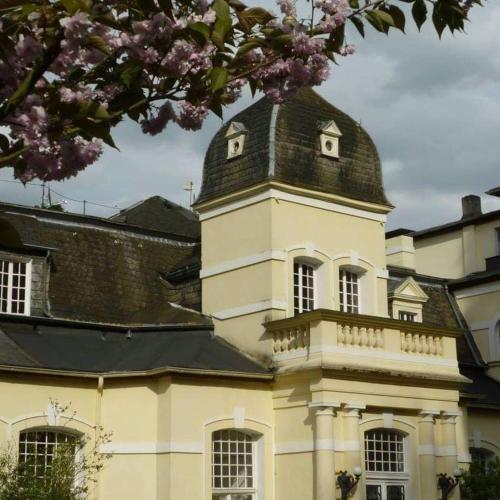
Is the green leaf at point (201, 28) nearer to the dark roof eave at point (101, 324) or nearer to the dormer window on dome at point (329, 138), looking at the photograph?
the dark roof eave at point (101, 324)

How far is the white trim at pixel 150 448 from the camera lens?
2055cm

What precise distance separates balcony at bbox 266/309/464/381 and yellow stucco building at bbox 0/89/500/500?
4 centimetres

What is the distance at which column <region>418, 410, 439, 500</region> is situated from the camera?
2228 centimetres

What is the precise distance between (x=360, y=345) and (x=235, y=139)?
→ 578cm

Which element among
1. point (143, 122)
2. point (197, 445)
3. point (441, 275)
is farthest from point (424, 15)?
point (441, 275)

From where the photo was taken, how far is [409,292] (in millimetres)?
27859

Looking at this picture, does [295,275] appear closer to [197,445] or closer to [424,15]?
[197,445]

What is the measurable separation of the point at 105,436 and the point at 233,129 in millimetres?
7808

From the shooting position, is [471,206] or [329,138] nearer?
[329,138]

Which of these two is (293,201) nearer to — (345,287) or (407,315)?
(345,287)

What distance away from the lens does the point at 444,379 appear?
23.0 meters

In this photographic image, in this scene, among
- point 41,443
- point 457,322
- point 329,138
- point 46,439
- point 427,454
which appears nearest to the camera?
point 41,443

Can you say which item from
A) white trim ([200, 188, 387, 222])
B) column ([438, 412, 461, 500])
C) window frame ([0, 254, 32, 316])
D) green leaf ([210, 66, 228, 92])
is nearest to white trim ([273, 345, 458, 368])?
column ([438, 412, 461, 500])

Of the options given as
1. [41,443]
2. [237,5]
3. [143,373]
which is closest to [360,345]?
[143,373]
